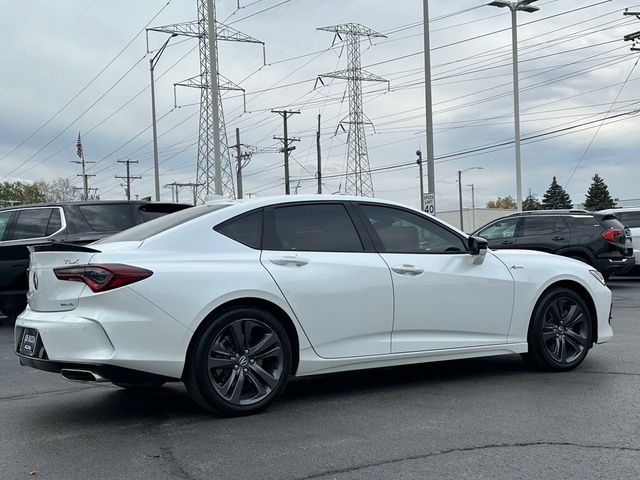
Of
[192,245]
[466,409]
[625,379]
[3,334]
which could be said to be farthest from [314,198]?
[3,334]

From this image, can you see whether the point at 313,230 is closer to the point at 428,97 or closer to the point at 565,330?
the point at 565,330

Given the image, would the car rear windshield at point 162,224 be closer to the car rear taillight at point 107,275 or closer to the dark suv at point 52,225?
the car rear taillight at point 107,275

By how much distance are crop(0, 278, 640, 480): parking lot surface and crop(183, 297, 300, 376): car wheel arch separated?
448 millimetres

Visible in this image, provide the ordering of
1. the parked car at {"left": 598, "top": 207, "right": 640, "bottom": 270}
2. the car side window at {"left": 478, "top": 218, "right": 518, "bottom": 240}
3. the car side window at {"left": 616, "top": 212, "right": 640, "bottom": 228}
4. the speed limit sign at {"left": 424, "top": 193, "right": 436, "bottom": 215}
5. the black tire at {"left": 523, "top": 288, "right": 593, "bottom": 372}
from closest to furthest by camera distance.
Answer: the black tire at {"left": 523, "top": 288, "right": 593, "bottom": 372} → the car side window at {"left": 478, "top": 218, "right": 518, "bottom": 240} → the parked car at {"left": 598, "top": 207, "right": 640, "bottom": 270} → the car side window at {"left": 616, "top": 212, "right": 640, "bottom": 228} → the speed limit sign at {"left": 424, "top": 193, "right": 436, "bottom": 215}

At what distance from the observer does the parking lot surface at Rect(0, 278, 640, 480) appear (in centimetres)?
400

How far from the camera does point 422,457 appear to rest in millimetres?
4152

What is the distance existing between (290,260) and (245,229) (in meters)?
0.42

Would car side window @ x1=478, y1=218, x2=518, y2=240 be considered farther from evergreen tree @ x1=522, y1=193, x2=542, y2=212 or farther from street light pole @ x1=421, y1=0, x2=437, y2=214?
evergreen tree @ x1=522, y1=193, x2=542, y2=212

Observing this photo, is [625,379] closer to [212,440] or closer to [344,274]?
[344,274]

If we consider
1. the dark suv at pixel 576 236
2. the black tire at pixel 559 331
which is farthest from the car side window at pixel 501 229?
the black tire at pixel 559 331

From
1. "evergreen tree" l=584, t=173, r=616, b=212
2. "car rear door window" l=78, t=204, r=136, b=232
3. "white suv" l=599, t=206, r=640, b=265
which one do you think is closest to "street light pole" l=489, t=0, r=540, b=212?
"white suv" l=599, t=206, r=640, b=265

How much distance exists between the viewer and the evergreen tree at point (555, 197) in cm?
10109

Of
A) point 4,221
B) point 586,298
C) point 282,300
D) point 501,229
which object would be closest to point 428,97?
point 501,229

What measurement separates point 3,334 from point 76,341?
6.32 meters
